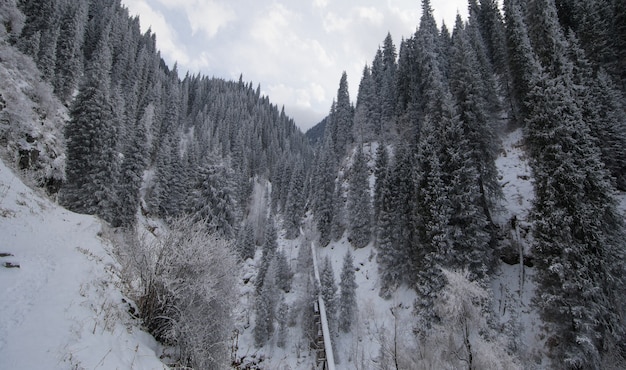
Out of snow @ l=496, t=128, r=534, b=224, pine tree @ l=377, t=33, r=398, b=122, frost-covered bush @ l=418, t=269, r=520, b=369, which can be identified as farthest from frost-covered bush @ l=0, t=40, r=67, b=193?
pine tree @ l=377, t=33, r=398, b=122

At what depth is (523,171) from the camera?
35219mm

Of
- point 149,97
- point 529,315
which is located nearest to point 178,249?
point 529,315

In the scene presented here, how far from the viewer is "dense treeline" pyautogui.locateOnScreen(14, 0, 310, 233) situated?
113 ft

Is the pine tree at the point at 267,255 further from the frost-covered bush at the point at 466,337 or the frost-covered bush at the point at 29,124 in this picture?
the frost-covered bush at the point at 466,337

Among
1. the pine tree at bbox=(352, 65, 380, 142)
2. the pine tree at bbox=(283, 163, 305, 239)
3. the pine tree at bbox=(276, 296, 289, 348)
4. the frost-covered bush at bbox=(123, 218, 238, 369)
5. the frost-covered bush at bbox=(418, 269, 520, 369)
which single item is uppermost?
the pine tree at bbox=(352, 65, 380, 142)

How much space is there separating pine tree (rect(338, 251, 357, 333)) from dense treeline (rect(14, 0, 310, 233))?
61.8ft

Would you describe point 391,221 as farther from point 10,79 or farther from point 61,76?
point 61,76

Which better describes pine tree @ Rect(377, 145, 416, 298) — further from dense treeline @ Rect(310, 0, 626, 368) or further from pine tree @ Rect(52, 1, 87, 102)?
pine tree @ Rect(52, 1, 87, 102)

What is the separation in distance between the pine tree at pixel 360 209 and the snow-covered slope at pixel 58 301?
44.4m

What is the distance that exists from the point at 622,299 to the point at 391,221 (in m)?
26.1

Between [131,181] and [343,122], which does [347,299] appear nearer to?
[131,181]

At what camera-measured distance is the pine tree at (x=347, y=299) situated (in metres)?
40.7

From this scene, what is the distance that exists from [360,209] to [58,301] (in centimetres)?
4966

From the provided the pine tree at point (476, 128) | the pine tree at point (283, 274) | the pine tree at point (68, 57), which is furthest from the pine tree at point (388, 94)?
the pine tree at point (68, 57)
